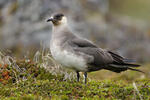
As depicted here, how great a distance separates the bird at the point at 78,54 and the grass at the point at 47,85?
439 millimetres

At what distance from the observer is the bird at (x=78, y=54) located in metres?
6.54

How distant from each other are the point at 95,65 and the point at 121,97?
40.1 inches

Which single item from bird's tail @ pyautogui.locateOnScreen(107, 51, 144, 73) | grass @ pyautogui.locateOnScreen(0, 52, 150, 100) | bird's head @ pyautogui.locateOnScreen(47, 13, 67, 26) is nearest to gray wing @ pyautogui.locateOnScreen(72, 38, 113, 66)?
bird's tail @ pyautogui.locateOnScreen(107, 51, 144, 73)

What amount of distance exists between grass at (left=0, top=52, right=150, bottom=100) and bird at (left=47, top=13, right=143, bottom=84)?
17.3 inches

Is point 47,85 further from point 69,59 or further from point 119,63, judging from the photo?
point 119,63

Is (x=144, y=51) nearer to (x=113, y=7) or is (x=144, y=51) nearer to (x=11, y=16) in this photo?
(x=11, y=16)

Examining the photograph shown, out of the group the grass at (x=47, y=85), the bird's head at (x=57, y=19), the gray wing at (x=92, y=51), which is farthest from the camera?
the bird's head at (x=57, y=19)

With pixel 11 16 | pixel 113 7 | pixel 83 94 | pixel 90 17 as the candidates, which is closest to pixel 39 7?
pixel 11 16

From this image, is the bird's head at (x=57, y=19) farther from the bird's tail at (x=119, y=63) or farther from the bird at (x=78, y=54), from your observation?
the bird's tail at (x=119, y=63)

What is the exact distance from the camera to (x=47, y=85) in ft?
21.8

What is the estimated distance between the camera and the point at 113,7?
3023 centimetres

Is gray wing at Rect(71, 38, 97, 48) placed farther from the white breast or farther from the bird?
the white breast

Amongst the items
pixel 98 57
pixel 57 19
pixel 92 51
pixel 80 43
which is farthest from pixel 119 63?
pixel 57 19

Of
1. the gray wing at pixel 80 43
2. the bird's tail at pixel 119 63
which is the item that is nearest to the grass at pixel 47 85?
the bird's tail at pixel 119 63
